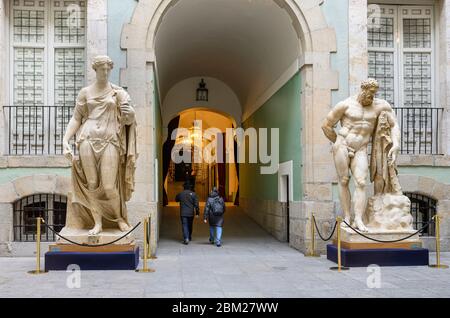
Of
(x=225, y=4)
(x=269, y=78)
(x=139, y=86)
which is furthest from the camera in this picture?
(x=269, y=78)

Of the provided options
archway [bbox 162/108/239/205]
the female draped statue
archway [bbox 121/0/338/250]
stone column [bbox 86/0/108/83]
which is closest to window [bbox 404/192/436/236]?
archway [bbox 121/0/338/250]

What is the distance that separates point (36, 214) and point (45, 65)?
3.14 meters

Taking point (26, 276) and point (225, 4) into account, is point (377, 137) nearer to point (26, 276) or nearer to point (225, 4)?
point (225, 4)

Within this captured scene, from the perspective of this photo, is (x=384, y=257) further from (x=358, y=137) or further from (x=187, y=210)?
(x=187, y=210)

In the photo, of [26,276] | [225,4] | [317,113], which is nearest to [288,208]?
[317,113]

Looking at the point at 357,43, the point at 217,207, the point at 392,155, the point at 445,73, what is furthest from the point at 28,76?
the point at 445,73

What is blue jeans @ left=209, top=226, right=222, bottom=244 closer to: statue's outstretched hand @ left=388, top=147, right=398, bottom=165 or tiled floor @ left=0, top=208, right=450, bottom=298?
tiled floor @ left=0, top=208, right=450, bottom=298

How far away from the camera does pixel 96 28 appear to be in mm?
11445

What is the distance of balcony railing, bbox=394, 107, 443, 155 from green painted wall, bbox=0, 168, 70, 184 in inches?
286

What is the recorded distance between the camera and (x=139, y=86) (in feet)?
37.1

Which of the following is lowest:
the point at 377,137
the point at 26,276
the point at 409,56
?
the point at 26,276

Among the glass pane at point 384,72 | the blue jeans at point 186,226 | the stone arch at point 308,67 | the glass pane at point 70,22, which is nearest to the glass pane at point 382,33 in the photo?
the glass pane at point 384,72

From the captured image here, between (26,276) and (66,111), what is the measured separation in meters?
4.45

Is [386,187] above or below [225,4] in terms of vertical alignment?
below
